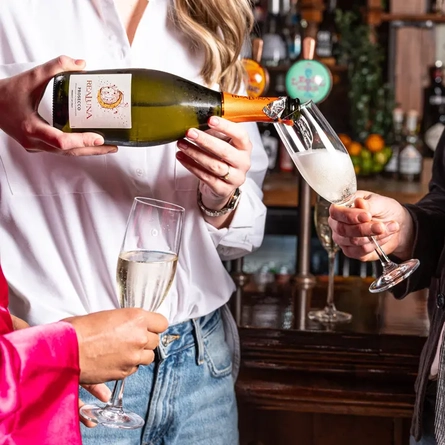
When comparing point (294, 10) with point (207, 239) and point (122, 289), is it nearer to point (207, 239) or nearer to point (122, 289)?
point (207, 239)

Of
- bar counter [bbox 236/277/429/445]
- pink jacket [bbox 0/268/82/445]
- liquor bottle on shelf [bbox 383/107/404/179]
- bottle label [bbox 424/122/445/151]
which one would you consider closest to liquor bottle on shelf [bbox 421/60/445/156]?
bottle label [bbox 424/122/445/151]

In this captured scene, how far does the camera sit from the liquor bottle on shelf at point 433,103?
3.94 m

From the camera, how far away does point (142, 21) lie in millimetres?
1237

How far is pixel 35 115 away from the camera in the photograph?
1.03 metres

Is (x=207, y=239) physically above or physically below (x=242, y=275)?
above

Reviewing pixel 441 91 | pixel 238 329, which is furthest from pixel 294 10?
pixel 238 329

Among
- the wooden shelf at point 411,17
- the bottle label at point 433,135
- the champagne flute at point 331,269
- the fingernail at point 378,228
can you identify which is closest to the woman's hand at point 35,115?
the fingernail at point 378,228

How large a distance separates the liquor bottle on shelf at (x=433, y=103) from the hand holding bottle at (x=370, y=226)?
267cm

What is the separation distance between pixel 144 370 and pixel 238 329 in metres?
0.36

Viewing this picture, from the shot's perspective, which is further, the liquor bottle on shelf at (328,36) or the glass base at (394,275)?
the liquor bottle on shelf at (328,36)

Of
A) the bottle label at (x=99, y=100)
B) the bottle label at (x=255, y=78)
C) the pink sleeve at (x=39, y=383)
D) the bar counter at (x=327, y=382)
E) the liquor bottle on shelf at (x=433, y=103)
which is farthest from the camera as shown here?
the liquor bottle on shelf at (x=433, y=103)

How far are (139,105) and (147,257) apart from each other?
338mm

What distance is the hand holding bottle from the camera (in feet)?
3.93

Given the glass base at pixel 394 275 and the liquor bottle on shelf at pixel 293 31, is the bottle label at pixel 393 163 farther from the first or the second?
the glass base at pixel 394 275
